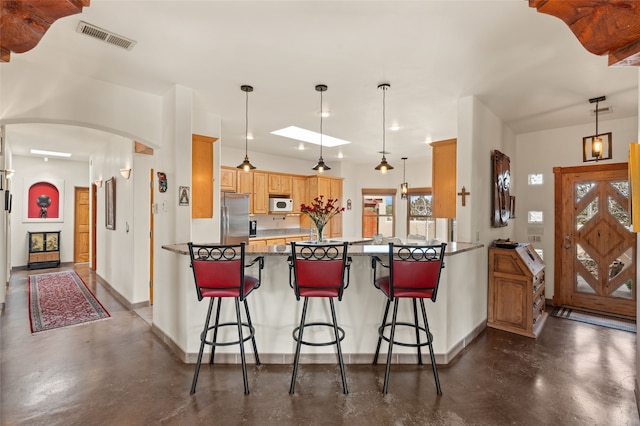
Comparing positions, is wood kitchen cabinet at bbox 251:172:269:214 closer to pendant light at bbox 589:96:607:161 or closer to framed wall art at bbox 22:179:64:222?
pendant light at bbox 589:96:607:161

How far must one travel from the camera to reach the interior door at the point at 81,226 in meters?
8.18

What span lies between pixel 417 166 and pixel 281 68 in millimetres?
5451

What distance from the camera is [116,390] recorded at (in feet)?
8.05

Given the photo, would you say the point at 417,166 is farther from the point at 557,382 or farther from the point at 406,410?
the point at 406,410

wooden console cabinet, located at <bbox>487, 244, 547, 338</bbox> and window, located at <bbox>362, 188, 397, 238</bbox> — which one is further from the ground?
window, located at <bbox>362, 188, 397, 238</bbox>

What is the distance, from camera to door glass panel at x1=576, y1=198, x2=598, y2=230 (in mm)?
4492

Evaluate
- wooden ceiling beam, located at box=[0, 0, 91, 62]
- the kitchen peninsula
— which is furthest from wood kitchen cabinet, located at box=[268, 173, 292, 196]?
wooden ceiling beam, located at box=[0, 0, 91, 62]

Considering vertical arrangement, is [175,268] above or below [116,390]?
above

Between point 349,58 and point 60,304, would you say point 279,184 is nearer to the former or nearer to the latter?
point 60,304

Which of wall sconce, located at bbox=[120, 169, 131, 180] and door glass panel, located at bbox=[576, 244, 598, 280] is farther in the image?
wall sconce, located at bbox=[120, 169, 131, 180]

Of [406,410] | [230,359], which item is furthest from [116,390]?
[406,410]

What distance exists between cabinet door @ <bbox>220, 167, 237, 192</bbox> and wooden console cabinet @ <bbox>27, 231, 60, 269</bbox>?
200 inches

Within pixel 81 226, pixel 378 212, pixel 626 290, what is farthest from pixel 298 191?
pixel 81 226

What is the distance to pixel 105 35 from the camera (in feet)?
7.73
